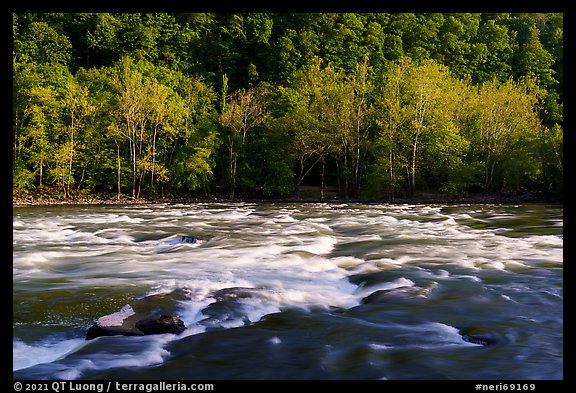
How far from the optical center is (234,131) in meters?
44.8

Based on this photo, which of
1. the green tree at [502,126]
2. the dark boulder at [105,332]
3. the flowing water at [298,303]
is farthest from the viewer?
the green tree at [502,126]

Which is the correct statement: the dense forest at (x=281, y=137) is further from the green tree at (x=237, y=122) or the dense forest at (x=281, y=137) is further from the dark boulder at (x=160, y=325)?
the dark boulder at (x=160, y=325)

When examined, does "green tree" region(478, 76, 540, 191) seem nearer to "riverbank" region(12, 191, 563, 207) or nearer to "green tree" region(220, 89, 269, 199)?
"riverbank" region(12, 191, 563, 207)

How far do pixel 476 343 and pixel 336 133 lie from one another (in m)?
36.4

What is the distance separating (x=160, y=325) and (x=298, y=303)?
289 cm

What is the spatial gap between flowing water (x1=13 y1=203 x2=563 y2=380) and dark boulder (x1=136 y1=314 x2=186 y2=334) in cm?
21

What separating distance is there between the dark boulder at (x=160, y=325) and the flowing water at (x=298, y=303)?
0.69 ft

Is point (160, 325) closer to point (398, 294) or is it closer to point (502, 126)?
point (398, 294)

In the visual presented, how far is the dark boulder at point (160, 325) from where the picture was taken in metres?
7.61

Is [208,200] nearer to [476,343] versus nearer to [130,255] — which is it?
[130,255]
